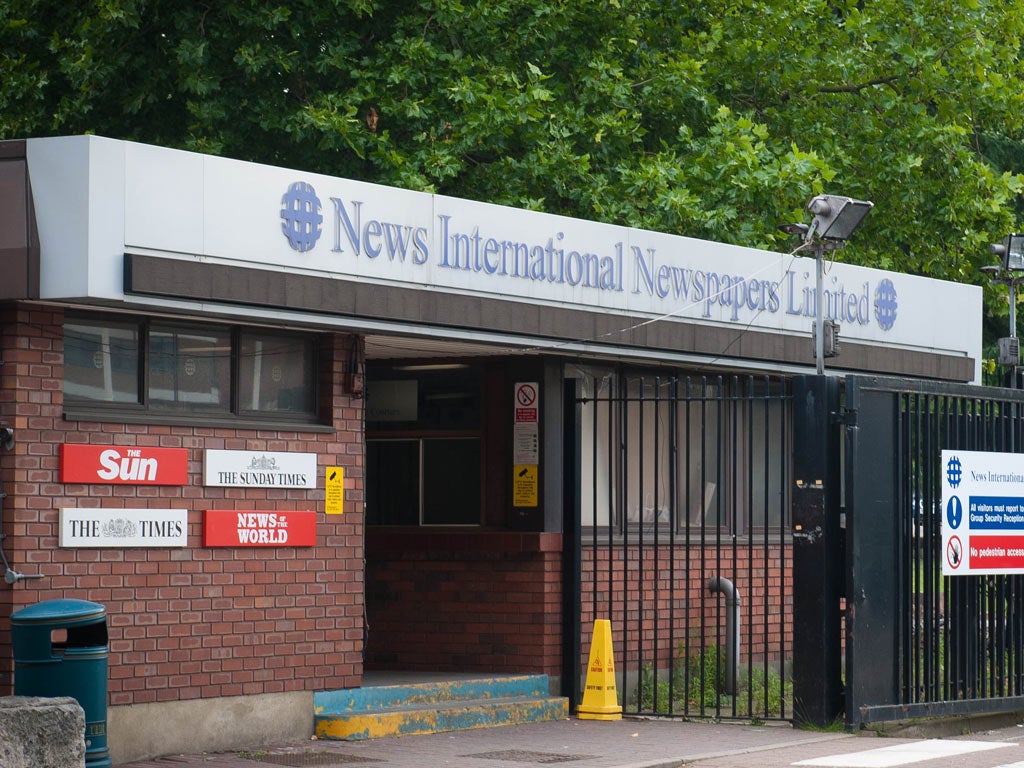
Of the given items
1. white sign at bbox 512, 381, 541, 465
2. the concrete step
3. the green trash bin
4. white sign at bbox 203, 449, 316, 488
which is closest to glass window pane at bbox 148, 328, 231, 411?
white sign at bbox 203, 449, 316, 488

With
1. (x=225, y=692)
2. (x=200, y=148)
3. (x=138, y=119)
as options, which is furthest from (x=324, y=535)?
(x=138, y=119)

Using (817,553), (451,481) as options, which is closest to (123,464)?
(451,481)

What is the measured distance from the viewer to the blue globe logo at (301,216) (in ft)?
37.4

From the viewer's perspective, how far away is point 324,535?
1222cm

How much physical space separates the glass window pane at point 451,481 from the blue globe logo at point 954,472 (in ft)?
12.8

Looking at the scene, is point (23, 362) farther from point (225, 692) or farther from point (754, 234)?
point (754, 234)

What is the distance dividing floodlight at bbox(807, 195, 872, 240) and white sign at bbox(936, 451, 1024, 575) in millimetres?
1947

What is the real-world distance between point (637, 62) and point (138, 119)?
7.06m

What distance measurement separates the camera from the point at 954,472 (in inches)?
528

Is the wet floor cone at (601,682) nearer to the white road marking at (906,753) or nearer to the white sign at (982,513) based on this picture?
the white road marking at (906,753)

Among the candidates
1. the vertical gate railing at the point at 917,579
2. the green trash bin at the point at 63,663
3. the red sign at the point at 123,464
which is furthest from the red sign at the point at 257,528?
the vertical gate railing at the point at 917,579

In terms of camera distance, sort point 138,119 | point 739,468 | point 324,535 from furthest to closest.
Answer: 1. point 138,119
2. point 739,468
3. point 324,535

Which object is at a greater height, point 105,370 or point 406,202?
point 406,202

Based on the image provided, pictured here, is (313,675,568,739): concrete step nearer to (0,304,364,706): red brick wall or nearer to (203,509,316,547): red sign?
(0,304,364,706): red brick wall
